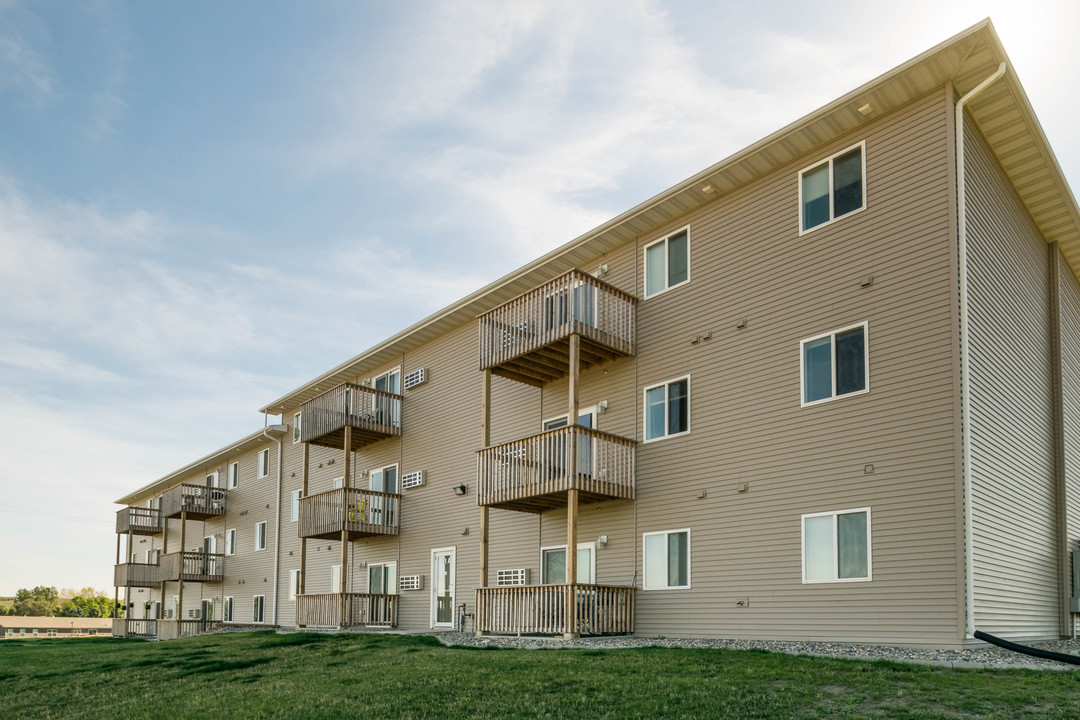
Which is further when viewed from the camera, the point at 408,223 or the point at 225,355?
the point at 225,355

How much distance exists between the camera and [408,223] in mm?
33875

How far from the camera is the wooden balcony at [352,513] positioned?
2367 cm

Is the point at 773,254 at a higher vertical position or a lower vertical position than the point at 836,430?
higher

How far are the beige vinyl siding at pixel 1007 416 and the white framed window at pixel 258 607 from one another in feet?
83.9

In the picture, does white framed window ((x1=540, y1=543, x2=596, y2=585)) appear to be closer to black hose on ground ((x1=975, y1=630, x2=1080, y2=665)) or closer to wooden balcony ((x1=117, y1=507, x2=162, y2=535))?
black hose on ground ((x1=975, y1=630, x2=1080, y2=665))

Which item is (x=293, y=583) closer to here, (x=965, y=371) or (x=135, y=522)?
(x=135, y=522)

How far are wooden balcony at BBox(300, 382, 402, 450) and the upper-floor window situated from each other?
983 centimetres

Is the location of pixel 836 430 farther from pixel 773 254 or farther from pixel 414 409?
pixel 414 409

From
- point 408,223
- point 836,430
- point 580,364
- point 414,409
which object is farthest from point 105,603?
point 836,430

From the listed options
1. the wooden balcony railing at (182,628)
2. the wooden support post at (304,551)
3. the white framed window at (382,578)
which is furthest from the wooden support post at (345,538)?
the wooden balcony railing at (182,628)

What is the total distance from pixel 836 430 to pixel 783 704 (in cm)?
610

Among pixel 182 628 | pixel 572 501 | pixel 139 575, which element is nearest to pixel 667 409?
pixel 572 501

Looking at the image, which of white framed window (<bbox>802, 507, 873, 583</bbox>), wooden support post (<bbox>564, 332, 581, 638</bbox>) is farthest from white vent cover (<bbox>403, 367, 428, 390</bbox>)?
white framed window (<bbox>802, 507, 873, 583</bbox>)

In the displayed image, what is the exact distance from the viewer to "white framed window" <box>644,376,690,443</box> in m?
16.5
